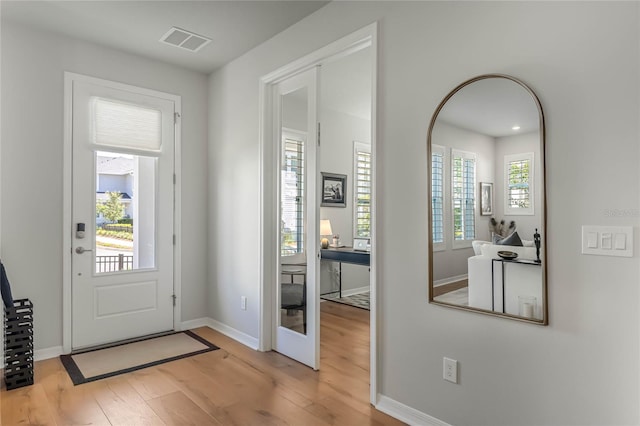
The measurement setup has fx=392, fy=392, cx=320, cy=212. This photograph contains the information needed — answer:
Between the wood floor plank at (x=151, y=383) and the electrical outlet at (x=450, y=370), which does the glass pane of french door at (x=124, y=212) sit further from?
the electrical outlet at (x=450, y=370)

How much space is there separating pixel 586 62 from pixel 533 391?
1.47m

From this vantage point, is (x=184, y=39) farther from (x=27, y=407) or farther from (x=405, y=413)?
(x=405, y=413)

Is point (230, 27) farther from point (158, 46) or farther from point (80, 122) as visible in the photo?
point (80, 122)

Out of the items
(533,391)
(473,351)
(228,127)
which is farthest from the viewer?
(228,127)

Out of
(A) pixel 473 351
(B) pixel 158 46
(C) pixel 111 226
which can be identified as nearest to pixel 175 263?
(C) pixel 111 226

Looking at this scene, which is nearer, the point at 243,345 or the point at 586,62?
the point at 586,62

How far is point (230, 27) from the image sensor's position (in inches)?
126

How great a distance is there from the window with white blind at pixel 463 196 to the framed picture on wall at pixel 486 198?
0.04 m

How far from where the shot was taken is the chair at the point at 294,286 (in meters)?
3.22

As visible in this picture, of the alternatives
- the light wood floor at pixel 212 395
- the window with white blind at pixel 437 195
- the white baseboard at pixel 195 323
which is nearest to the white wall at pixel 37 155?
the light wood floor at pixel 212 395

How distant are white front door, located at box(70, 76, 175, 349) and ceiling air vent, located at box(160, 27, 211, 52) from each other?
0.65m

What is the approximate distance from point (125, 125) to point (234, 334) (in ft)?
7.41

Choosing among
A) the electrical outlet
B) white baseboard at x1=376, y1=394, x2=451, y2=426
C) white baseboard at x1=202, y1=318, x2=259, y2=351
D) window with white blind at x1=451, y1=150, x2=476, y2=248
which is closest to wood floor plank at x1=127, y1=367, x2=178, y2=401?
white baseboard at x1=202, y1=318, x2=259, y2=351

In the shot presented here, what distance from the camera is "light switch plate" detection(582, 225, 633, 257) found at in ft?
5.11
